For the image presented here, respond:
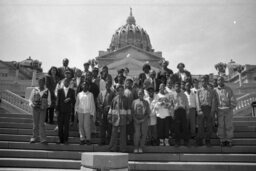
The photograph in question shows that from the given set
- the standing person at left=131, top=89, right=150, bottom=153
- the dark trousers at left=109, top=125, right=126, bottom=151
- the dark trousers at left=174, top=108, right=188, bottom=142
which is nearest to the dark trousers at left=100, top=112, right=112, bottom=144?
the dark trousers at left=109, top=125, right=126, bottom=151

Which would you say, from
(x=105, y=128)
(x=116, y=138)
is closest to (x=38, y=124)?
(x=105, y=128)

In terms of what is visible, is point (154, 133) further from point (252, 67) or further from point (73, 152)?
point (252, 67)

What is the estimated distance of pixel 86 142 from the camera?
7316mm

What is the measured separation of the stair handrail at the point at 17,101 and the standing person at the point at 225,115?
37.4ft

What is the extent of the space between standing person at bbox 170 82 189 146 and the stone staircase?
0.37 metres

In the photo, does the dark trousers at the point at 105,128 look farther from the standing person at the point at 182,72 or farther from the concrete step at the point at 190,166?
the standing person at the point at 182,72

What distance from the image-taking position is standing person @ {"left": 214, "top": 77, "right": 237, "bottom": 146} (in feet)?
24.0

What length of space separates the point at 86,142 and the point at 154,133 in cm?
216

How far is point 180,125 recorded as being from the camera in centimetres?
732

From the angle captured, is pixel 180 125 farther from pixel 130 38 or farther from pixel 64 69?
pixel 130 38

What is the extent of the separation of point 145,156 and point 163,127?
120 centimetres

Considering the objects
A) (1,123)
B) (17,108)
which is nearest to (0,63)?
(17,108)

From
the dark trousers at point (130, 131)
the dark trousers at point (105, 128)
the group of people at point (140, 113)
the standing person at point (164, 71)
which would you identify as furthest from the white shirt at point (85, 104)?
the standing person at point (164, 71)

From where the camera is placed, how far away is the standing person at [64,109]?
7281 mm
